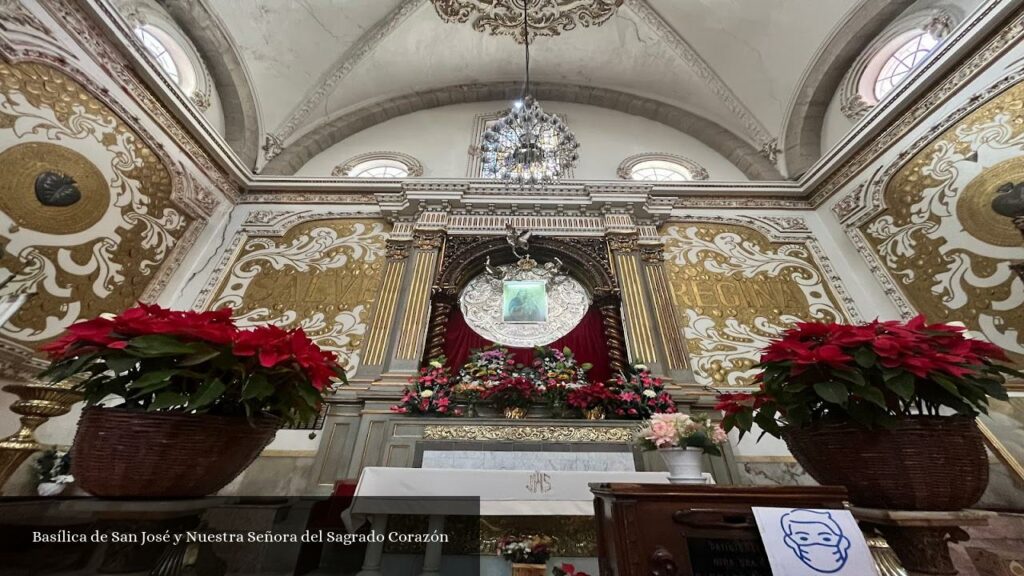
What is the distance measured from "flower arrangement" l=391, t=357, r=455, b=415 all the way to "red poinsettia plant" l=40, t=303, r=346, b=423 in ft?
9.08

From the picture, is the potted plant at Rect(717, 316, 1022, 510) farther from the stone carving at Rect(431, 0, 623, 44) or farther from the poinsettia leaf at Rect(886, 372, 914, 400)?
the stone carving at Rect(431, 0, 623, 44)

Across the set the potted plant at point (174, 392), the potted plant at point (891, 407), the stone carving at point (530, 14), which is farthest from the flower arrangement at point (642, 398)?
the stone carving at point (530, 14)

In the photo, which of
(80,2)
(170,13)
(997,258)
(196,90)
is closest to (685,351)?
(997,258)

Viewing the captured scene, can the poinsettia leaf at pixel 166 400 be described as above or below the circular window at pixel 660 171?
below

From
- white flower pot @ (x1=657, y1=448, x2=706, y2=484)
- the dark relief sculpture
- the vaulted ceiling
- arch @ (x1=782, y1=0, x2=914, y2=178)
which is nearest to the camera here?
white flower pot @ (x1=657, y1=448, x2=706, y2=484)

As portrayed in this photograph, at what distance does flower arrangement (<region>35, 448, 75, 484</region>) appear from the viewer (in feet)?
9.86

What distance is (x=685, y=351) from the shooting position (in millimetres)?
4586

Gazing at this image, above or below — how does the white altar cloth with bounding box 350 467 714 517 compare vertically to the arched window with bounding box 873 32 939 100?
below

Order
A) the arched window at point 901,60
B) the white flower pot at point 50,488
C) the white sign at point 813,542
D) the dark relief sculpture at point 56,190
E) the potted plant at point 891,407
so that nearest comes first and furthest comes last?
the white sign at point 813,542, the potted plant at point 891,407, the white flower pot at point 50,488, the dark relief sculpture at point 56,190, the arched window at point 901,60

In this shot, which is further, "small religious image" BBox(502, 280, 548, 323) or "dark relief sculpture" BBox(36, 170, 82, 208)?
"small religious image" BBox(502, 280, 548, 323)

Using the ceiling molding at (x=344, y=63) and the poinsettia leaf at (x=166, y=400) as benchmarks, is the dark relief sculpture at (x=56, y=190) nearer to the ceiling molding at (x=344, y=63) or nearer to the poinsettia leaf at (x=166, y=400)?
the ceiling molding at (x=344, y=63)

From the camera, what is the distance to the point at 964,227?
157 inches

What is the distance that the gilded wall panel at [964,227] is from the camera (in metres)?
3.62

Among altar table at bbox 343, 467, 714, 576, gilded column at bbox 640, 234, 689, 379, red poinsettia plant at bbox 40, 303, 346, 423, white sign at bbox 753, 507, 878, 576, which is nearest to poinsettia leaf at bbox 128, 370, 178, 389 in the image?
red poinsettia plant at bbox 40, 303, 346, 423
